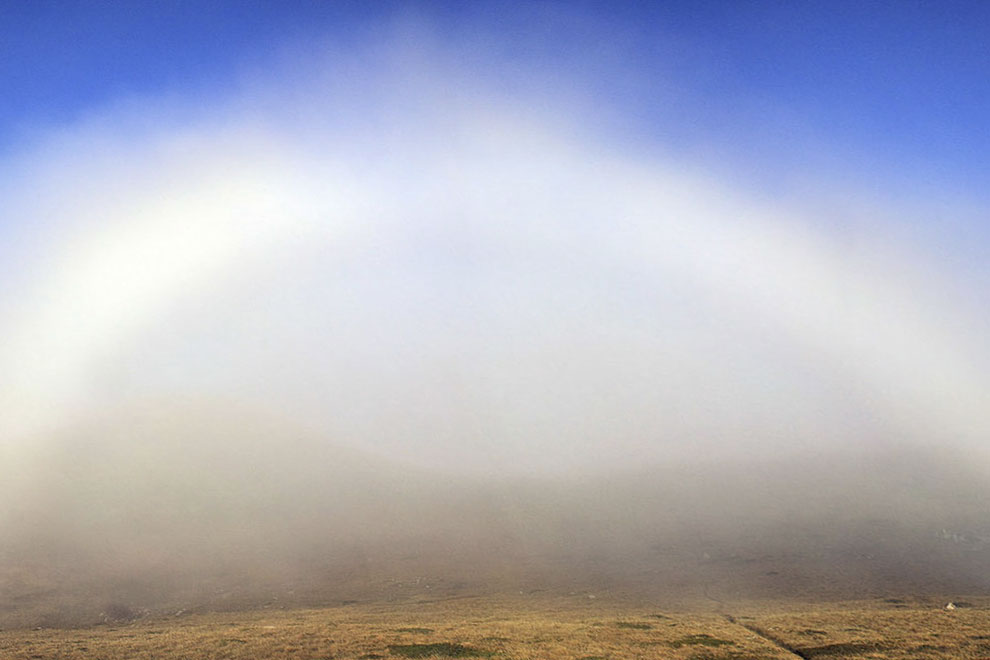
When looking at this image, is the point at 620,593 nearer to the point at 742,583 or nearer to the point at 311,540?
the point at 742,583

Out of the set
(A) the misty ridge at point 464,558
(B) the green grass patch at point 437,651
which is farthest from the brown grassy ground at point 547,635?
(A) the misty ridge at point 464,558

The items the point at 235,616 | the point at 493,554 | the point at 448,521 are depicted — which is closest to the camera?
the point at 235,616

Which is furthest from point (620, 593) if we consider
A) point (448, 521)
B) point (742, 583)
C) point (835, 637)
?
point (448, 521)

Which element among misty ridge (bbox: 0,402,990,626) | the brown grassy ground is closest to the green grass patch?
the brown grassy ground

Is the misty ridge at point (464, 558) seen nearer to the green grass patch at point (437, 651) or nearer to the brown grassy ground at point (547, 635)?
the brown grassy ground at point (547, 635)

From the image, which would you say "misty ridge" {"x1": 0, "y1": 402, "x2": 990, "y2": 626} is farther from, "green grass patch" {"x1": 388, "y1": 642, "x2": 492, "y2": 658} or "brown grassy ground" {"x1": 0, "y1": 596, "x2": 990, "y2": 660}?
"green grass patch" {"x1": 388, "y1": 642, "x2": 492, "y2": 658}
